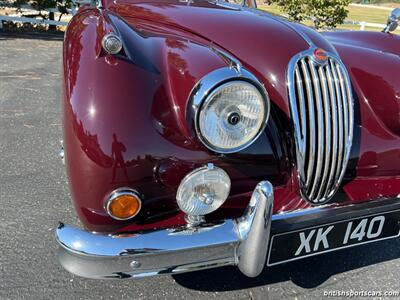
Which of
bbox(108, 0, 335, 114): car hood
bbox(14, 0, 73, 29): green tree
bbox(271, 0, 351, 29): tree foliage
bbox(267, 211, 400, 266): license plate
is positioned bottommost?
bbox(14, 0, 73, 29): green tree

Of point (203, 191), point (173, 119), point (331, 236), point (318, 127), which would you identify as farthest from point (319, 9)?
point (203, 191)

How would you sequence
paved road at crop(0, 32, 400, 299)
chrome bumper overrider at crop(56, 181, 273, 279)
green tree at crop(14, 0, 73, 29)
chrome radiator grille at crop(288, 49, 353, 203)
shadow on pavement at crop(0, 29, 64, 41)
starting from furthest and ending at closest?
green tree at crop(14, 0, 73, 29) → shadow on pavement at crop(0, 29, 64, 41) → paved road at crop(0, 32, 400, 299) → chrome radiator grille at crop(288, 49, 353, 203) → chrome bumper overrider at crop(56, 181, 273, 279)

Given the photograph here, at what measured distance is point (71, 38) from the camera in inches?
87.0

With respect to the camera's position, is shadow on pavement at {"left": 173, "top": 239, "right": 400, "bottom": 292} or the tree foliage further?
the tree foliage

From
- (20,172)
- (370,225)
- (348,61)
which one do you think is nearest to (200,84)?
(370,225)

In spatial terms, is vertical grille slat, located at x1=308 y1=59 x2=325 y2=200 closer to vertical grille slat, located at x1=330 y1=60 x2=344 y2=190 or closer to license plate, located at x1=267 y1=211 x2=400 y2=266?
vertical grille slat, located at x1=330 y1=60 x2=344 y2=190

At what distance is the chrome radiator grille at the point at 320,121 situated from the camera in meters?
2.06

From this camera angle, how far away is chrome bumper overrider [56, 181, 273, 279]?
1.70 metres

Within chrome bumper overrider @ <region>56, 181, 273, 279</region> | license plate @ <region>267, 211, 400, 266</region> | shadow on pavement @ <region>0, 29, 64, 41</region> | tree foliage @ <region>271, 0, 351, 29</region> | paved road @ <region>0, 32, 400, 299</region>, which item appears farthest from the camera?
tree foliage @ <region>271, 0, 351, 29</region>

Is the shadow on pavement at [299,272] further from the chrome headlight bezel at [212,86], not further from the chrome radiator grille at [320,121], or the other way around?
the chrome headlight bezel at [212,86]

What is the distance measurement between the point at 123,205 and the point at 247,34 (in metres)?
1.13

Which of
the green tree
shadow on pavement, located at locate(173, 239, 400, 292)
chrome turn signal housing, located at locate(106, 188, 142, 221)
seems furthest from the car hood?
the green tree

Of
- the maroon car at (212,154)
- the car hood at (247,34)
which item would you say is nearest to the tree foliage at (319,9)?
the car hood at (247,34)

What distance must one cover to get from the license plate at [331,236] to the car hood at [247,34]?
1.91 ft
